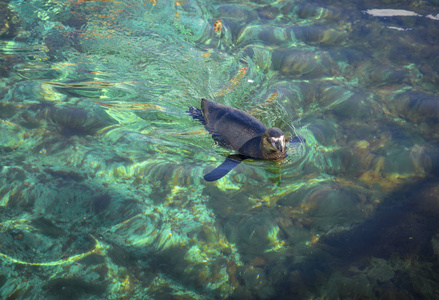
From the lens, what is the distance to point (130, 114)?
18.6 ft

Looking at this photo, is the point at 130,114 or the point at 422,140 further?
the point at 130,114

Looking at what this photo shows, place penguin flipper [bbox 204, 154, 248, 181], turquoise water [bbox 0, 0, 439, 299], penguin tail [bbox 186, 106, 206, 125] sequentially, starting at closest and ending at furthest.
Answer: turquoise water [bbox 0, 0, 439, 299], penguin flipper [bbox 204, 154, 248, 181], penguin tail [bbox 186, 106, 206, 125]

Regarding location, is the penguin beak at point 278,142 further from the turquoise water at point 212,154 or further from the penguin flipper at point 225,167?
the penguin flipper at point 225,167

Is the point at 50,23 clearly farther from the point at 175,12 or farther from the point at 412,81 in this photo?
the point at 412,81

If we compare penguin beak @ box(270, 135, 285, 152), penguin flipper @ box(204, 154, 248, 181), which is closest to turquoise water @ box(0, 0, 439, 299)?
penguin flipper @ box(204, 154, 248, 181)

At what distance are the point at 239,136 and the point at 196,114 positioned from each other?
3.58 ft

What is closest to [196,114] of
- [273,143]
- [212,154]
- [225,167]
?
[212,154]

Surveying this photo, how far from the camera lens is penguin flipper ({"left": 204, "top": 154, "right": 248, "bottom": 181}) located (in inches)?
175

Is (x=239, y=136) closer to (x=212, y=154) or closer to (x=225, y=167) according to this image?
(x=212, y=154)

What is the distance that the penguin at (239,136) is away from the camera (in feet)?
14.9

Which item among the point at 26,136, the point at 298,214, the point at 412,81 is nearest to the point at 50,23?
the point at 26,136

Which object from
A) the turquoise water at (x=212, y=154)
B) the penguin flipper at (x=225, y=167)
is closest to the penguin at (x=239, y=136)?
the penguin flipper at (x=225, y=167)

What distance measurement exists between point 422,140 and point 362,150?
910mm

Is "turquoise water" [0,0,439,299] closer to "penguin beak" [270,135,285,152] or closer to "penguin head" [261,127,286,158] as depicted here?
"penguin head" [261,127,286,158]
